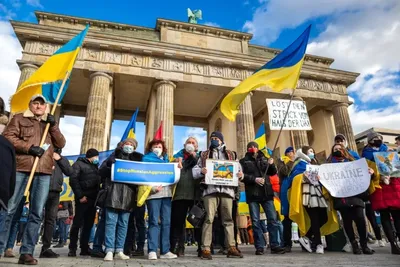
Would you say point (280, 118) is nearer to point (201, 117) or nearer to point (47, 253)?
point (47, 253)

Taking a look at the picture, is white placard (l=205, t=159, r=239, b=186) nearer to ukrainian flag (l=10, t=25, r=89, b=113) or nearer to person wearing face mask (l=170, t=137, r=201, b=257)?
person wearing face mask (l=170, t=137, r=201, b=257)

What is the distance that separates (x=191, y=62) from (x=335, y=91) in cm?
1081

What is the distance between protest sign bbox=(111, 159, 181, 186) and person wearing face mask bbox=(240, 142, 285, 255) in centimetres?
129

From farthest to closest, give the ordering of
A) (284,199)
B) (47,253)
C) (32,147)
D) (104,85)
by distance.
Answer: (104,85)
(284,199)
(47,253)
(32,147)

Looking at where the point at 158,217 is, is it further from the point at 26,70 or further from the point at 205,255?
the point at 26,70

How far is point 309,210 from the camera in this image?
5.08m

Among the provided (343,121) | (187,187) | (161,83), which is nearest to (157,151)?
(187,187)

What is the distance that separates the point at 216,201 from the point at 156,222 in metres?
0.98

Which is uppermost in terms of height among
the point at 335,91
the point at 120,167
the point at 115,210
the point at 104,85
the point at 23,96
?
the point at 335,91

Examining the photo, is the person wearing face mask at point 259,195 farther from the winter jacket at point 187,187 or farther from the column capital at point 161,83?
the column capital at point 161,83

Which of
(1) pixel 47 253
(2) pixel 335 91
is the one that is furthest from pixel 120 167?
(2) pixel 335 91

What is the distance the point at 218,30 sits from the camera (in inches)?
797

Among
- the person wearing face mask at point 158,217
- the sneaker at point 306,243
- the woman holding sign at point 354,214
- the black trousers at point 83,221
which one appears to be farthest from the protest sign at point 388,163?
the black trousers at point 83,221

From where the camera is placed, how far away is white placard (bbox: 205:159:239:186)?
4391 millimetres
